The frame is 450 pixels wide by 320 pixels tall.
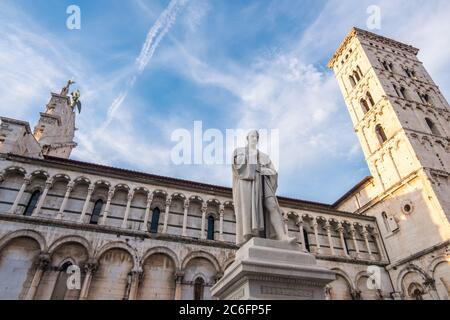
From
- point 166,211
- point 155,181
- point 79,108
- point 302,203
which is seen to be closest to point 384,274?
point 302,203

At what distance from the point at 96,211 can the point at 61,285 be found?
4306 mm

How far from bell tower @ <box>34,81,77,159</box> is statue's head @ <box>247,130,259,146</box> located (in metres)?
21.9

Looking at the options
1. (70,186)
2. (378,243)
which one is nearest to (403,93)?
(378,243)

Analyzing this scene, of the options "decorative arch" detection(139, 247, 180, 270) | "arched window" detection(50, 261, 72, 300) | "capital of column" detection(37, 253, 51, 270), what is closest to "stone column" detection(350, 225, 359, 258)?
"decorative arch" detection(139, 247, 180, 270)

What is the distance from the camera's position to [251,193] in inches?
216

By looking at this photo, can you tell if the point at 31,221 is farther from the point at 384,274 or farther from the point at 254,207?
the point at 384,274

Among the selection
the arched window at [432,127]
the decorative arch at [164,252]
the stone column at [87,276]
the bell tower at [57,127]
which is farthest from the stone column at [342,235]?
the bell tower at [57,127]

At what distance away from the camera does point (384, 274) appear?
20.8 metres

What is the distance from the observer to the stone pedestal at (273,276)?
4074 mm

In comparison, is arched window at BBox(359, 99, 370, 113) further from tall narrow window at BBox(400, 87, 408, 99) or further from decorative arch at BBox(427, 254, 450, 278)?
decorative arch at BBox(427, 254, 450, 278)

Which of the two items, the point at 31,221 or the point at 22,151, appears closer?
the point at 31,221

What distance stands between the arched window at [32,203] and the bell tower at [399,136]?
24.4 metres

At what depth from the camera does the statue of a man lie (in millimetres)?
5242

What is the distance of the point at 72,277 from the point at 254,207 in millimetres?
12797
